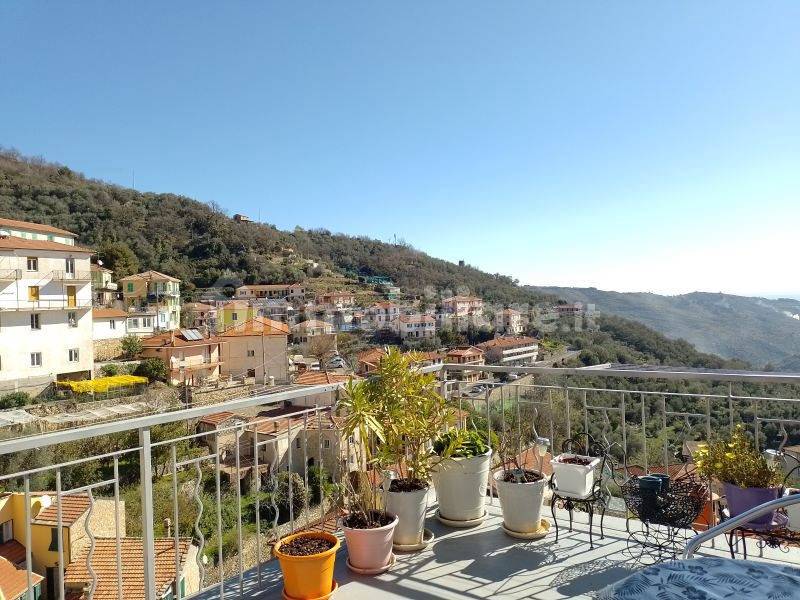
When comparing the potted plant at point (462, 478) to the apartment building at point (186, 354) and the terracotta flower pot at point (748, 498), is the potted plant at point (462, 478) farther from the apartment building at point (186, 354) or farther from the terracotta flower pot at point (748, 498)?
the apartment building at point (186, 354)

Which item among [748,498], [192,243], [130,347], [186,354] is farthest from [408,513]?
[192,243]

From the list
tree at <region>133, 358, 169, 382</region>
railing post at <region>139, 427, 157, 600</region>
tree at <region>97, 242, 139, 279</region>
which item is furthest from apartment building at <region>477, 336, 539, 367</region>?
tree at <region>97, 242, 139, 279</region>

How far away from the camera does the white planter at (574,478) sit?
2.92 metres

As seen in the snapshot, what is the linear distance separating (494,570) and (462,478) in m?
0.64

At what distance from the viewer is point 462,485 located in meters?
3.26

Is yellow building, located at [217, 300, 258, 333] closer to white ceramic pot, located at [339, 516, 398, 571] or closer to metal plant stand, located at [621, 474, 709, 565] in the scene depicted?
white ceramic pot, located at [339, 516, 398, 571]

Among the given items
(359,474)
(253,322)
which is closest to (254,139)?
(253,322)

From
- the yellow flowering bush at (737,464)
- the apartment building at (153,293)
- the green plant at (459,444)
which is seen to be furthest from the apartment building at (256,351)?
the yellow flowering bush at (737,464)

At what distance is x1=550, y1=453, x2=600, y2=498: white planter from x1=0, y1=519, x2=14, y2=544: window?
587 centimetres

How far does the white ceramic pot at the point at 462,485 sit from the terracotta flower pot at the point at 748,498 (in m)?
1.36

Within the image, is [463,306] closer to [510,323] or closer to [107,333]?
[510,323]

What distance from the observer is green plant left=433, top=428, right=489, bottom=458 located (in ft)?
10.1

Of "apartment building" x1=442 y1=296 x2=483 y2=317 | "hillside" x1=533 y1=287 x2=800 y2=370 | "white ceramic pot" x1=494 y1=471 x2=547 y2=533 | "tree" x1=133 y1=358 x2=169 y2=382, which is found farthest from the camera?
"apartment building" x1=442 y1=296 x2=483 y2=317

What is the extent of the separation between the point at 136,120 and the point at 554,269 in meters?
35.9
